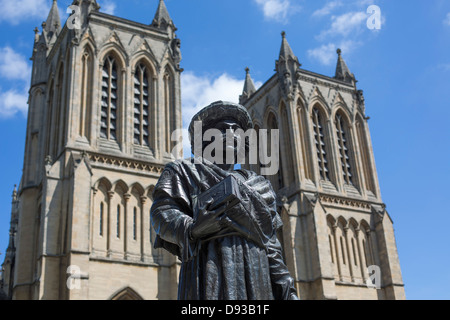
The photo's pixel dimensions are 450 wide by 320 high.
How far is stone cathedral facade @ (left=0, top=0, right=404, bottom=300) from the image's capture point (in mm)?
19688

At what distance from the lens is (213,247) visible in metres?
2.34

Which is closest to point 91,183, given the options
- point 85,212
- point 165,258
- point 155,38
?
point 85,212

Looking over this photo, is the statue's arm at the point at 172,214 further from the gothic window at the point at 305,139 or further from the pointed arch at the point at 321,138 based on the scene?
the pointed arch at the point at 321,138

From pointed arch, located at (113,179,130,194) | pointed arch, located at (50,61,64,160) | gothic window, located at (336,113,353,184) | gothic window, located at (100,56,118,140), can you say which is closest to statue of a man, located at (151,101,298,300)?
pointed arch, located at (113,179,130,194)

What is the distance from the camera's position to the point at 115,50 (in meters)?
23.7

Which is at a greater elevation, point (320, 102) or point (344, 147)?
point (320, 102)

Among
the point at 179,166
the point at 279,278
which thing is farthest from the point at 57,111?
the point at 279,278

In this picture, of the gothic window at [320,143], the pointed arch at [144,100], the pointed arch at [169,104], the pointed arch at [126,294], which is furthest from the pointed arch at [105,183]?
the gothic window at [320,143]

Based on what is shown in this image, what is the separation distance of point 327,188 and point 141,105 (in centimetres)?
987

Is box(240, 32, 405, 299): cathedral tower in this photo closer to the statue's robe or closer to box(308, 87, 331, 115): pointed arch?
box(308, 87, 331, 115): pointed arch

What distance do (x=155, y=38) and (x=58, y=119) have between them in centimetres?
528

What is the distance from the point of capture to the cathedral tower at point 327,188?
83.8ft

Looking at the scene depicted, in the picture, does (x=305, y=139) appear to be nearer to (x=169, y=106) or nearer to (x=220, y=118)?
(x=169, y=106)
